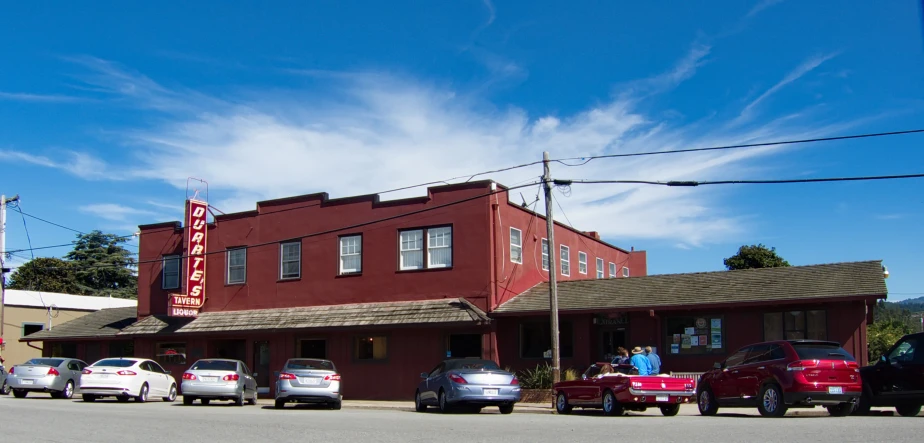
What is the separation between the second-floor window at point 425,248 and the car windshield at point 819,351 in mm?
14417

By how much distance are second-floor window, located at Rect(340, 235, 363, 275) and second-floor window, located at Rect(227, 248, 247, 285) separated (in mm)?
4797

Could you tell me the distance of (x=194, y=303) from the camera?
34062 millimetres

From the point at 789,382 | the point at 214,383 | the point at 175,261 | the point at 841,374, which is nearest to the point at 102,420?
the point at 214,383

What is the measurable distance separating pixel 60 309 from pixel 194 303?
1770 cm

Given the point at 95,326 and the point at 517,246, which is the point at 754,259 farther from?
the point at 95,326

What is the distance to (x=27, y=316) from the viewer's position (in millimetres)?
45344

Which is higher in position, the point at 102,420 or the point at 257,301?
the point at 257,301

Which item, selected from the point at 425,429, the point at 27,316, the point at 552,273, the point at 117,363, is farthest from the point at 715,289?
the point at 27,316

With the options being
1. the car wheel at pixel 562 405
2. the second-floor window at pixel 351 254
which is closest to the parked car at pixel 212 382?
the second-floor window at pixel 351 254

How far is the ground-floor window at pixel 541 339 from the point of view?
28.3 metres

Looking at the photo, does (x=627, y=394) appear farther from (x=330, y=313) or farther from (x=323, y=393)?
(x=330, y=313)

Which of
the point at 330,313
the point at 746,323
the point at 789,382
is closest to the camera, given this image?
the point at 789,382

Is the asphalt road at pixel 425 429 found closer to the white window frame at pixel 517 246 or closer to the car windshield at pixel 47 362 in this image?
the car windshield at pixel 47 362

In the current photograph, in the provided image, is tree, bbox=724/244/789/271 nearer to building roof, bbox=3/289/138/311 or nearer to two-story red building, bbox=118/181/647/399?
two-story red building, bbox=118/181/647/399
